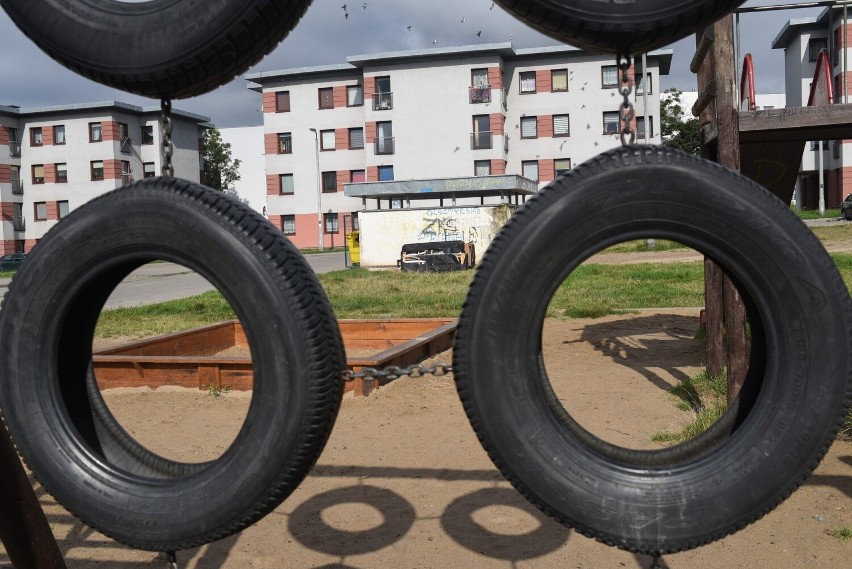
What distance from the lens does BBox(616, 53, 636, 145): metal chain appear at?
2.10 m

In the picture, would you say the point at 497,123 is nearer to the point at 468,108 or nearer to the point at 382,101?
the point at 468,108

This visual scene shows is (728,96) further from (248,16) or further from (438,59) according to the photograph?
(438,59)

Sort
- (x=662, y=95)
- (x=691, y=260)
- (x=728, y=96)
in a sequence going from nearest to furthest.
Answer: (x=728, y=96) < (x=691, y=260) < (x=662, y=95)

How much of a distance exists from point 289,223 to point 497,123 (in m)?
14.7

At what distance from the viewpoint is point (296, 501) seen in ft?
15.3

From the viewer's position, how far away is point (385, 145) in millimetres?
43312

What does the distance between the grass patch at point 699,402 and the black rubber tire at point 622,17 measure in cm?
384

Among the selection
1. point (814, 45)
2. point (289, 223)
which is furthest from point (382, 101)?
point (814, 45)

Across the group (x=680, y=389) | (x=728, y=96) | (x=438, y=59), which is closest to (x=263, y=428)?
(x=728, y=96)

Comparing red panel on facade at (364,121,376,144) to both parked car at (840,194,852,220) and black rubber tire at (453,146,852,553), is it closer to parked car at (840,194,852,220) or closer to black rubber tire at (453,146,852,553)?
parked car at (840,194,852,220)

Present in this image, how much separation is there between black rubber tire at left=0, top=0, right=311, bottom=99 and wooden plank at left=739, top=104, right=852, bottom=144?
171 inches

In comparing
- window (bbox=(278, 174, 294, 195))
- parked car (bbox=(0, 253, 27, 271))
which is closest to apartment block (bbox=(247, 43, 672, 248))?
window (bbox=(278, 174, 294, 195))

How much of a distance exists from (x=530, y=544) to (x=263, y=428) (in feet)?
7.61

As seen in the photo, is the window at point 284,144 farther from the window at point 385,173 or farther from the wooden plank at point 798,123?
the wooden plank at point 798,123
